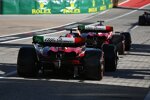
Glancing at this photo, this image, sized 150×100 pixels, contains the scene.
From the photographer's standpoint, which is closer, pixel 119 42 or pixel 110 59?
pixel 110 59

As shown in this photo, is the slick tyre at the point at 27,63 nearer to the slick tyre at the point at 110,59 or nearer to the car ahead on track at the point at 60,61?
the car ahead on track at the point at 60,61

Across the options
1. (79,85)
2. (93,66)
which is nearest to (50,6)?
(93,66)

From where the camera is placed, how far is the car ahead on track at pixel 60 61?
10.8m

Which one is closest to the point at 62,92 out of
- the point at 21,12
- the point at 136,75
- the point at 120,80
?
the point at 120,80

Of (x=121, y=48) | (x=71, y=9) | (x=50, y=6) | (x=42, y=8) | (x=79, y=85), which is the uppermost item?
(x=50, y=6)

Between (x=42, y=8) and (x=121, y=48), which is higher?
(x=42, y=8)

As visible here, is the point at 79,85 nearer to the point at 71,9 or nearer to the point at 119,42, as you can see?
the point at 119,42

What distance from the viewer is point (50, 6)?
133 ft

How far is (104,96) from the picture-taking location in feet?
30.1

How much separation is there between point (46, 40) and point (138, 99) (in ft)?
10.6

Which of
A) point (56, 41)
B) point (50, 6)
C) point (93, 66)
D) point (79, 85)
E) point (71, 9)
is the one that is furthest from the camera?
point (71, 9)

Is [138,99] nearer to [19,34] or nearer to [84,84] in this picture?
[84,84]

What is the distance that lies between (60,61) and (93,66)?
76cm

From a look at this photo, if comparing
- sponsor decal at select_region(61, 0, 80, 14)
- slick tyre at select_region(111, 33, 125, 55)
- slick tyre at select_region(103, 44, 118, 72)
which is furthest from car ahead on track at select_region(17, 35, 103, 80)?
sponsor decal at select_region(61, 0, 80, 14)
